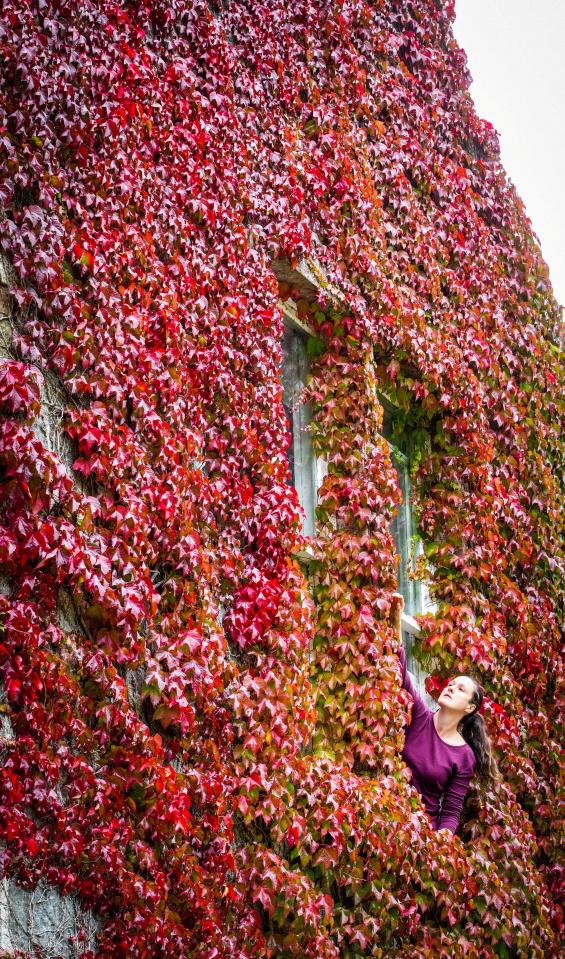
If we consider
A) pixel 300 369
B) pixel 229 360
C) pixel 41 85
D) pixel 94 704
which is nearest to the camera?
pixel 94 704

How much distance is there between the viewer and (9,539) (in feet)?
12.4

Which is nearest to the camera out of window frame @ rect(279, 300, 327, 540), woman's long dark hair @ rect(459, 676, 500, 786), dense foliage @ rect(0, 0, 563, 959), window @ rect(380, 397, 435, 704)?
dense foliage @ rect(0, 0, 563, 959)

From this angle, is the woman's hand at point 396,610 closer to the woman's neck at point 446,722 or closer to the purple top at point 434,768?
the purple top at point 434,768

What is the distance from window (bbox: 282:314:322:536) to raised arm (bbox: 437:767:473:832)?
5.73ft

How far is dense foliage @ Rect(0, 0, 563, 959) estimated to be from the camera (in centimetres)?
404

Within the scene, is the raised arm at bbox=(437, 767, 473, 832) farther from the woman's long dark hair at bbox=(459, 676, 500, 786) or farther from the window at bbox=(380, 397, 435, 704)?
the window at bbox=(380, 397, 435, 704)

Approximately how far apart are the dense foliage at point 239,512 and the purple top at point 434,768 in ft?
0.88

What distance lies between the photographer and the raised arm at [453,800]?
21.2 feet

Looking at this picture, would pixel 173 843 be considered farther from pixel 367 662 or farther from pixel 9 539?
pixel 367 662

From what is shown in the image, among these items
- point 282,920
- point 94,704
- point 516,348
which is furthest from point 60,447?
point 516,348

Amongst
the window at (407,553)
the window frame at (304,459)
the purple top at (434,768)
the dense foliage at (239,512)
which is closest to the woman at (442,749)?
the purple top at (434,768)

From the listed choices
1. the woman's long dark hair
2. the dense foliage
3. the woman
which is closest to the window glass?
the dense foliage

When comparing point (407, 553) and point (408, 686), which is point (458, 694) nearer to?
point (408, 686)

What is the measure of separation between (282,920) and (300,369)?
10.2 feet
